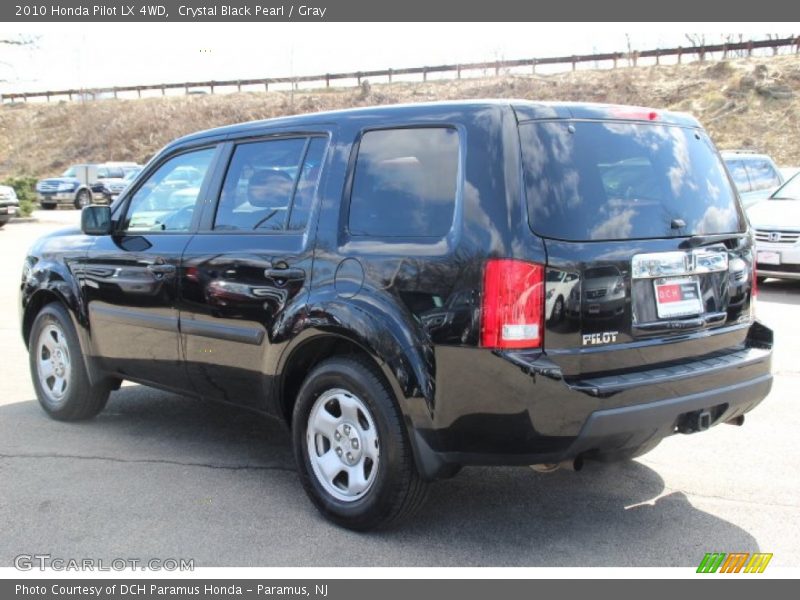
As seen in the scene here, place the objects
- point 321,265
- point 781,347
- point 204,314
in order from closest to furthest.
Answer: point 321,265
point 204,314
point 781,347

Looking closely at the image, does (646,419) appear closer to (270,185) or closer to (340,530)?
(340,530)

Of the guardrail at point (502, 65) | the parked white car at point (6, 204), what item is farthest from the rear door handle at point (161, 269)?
the guardrail at point (502, 65)

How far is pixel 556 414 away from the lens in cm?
345

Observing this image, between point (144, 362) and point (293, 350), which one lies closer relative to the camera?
point (293, 350)

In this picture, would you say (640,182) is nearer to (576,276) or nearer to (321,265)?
(576,276)

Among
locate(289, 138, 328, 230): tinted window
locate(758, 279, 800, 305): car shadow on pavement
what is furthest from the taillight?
locate(758, 279, 800, 305): car shadow on pavement

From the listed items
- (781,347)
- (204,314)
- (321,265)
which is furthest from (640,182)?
(781,347)

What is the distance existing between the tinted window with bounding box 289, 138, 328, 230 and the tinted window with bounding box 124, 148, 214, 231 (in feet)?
2.82

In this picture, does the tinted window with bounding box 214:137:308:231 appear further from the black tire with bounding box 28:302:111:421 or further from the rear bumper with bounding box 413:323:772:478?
the black tire with bounding box 28:302:111:421

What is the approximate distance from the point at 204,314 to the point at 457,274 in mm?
1750

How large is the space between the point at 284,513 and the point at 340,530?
1.19 feet

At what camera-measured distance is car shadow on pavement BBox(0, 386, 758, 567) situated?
3.84 m

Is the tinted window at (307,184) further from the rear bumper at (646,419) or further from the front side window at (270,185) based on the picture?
the rear bumper at (646,419)

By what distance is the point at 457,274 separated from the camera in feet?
11.7
